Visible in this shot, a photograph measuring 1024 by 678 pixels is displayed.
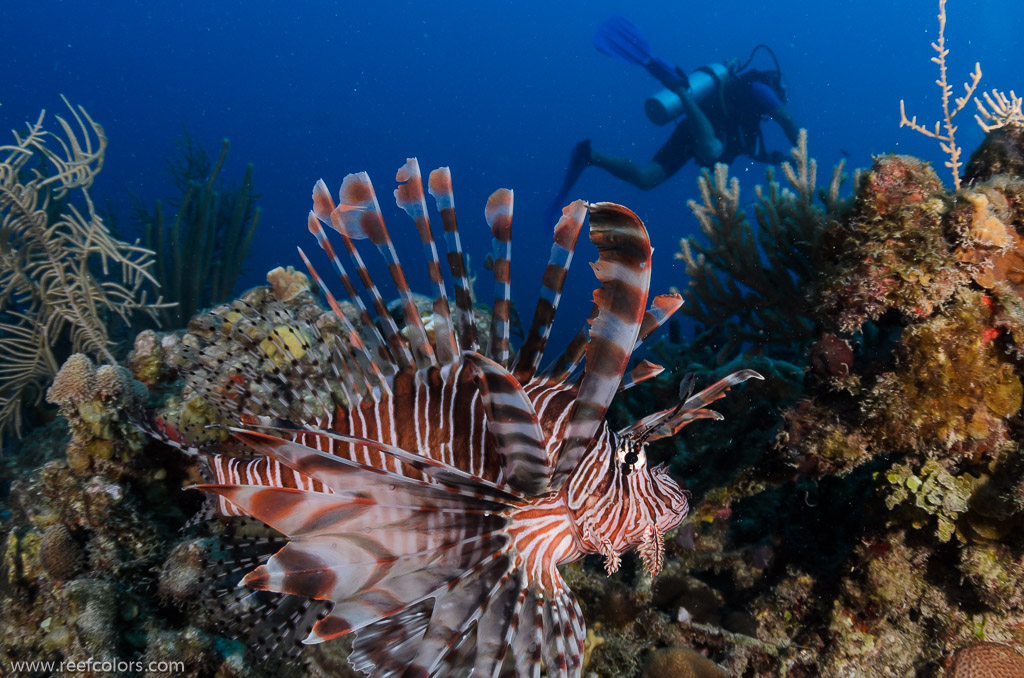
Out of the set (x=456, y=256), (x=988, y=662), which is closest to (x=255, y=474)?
(x=456, y=256)

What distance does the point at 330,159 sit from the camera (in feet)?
292

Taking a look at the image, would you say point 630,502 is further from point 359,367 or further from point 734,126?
point 734,126

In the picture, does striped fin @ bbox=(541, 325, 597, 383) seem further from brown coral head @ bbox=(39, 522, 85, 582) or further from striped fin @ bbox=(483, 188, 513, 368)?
brown coral head @ bbox=(39, 522, 85, 582)

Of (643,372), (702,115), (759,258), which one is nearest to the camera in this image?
(643,372)

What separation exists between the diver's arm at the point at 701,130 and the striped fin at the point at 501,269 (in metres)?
10.8

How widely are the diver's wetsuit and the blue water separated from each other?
172 ft

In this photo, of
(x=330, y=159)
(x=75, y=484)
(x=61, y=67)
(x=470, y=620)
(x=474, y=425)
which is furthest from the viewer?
(x=330, y=159)

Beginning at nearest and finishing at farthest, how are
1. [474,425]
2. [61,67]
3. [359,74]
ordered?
1. [474,425]
2. [61,67]
3. [359,74]

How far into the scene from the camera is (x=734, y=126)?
1262 centimetres

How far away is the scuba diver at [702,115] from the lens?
38.3 feet

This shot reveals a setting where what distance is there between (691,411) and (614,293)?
2.65 feet

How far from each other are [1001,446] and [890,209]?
3.60 ft

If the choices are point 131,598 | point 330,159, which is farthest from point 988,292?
point 330,159

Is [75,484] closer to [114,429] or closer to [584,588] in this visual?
[114,429]
